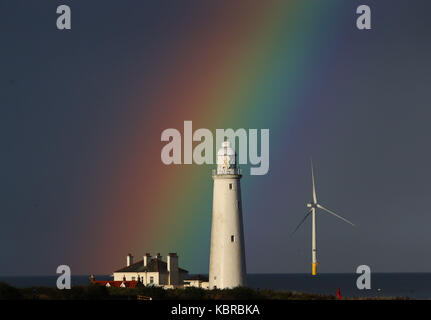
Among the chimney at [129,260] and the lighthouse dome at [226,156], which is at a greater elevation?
the lighthouse dome at [226,156]

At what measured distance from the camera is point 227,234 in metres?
93.4

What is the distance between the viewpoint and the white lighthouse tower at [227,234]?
93375 millimetres

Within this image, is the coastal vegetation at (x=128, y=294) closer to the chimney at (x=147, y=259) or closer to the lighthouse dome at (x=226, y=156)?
the chimney at (x=147, y=259)

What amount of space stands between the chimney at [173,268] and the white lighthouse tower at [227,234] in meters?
8.10

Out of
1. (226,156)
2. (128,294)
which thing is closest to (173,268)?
(128,294)

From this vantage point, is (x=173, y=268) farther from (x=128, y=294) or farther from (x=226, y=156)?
(x=226, y=156)

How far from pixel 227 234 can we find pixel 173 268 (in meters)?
11.5

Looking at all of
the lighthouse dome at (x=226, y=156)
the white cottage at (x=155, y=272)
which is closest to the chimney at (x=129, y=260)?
the white cottage at (x=155, y=272)

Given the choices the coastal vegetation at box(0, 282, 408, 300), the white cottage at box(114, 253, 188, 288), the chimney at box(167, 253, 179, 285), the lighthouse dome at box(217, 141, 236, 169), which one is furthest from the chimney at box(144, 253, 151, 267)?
the lighthouse dome at box(217, 141, 236, 169)

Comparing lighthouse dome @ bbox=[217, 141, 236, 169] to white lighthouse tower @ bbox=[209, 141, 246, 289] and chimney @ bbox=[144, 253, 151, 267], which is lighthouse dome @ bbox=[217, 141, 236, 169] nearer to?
white lighthouse tower @ bbox=[209, 141, 246, 289]

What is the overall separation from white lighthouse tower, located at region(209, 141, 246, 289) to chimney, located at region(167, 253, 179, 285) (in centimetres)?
810
